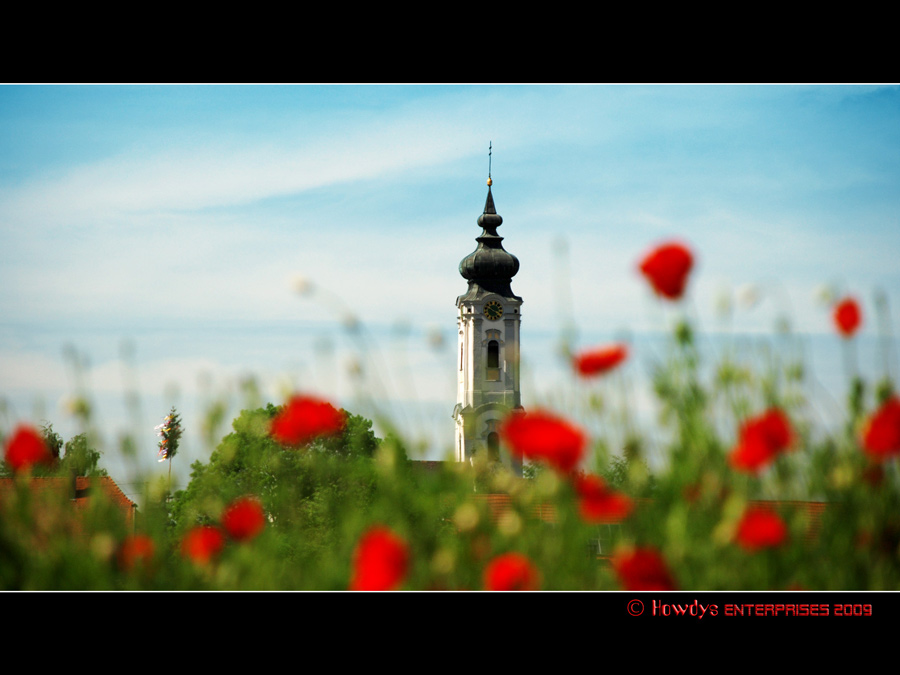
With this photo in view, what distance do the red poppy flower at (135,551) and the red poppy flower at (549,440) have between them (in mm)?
1402

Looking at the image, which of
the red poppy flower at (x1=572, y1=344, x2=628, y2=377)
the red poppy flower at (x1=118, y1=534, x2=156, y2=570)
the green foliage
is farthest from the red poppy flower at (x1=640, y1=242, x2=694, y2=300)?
the green foliage

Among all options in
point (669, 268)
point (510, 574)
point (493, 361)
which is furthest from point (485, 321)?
point (510, 574)

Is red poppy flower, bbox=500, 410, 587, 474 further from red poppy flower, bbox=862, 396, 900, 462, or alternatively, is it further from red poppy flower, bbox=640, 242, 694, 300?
red poppy flower, bbox=862, 396, 900, 462

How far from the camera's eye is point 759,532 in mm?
2137

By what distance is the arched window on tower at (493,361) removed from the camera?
29.7m

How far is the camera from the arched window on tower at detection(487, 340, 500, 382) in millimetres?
29672

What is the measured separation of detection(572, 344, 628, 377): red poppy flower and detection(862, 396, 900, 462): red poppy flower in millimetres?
763

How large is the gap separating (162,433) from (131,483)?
264 millimetres

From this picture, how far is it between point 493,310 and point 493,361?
1.89 meters

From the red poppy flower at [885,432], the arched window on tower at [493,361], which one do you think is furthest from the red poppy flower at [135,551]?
the arched window on tower at [493,361]

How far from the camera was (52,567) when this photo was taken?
2.63 m

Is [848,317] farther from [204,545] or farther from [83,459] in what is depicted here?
[83,459]
